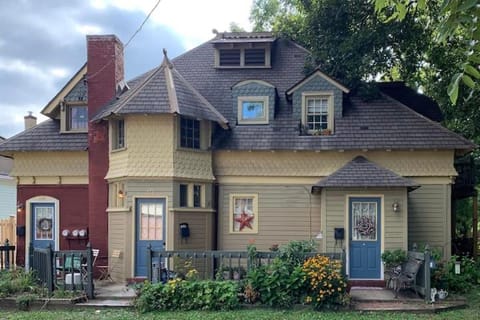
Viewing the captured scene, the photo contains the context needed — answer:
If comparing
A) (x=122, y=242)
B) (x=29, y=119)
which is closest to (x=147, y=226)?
(x=122, y=242)

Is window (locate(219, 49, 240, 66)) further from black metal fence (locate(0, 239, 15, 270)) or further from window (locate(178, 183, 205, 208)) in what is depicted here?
black metal fence (locate(0, 239, 15, 270))

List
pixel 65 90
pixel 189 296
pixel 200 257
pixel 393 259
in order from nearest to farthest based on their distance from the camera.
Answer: pixel 189 296, pixel 200 257, pixel 393 259, pixel 65 90

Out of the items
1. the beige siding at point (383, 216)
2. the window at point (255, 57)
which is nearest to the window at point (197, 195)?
the beige siding at point (383, 216)

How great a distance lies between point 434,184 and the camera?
1521cm

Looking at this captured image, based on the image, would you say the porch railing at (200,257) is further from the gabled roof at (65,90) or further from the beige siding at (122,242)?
the gabled roof at (65,90)

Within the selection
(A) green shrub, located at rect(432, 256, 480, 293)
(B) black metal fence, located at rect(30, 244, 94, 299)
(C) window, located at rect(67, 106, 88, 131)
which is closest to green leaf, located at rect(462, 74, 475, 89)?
(B) black metal fence, located at rect(30, 244, 94, 299)

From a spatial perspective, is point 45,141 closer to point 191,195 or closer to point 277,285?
point 191,195

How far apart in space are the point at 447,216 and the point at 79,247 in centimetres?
1138

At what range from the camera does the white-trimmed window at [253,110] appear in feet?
53.2

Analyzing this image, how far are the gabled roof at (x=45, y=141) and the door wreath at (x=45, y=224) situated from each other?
2.31 m

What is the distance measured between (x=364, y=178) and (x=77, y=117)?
957 centimetres

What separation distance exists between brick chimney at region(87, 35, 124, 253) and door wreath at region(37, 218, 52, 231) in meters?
1.87

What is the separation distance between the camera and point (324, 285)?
1091cm

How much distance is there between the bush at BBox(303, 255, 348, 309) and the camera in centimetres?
1093
